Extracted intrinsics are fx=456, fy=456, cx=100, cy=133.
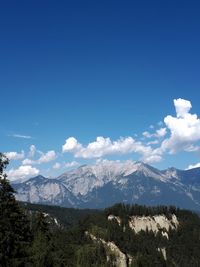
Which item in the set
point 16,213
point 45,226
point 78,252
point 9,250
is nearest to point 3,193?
point 16,213

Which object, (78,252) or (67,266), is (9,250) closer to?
Result: (67,266)

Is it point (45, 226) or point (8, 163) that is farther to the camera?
point (45, 226)

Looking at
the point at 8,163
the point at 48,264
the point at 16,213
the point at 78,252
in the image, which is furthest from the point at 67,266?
the point at 78,252

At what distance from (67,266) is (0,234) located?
16285 millimetres

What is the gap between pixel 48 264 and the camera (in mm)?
63375

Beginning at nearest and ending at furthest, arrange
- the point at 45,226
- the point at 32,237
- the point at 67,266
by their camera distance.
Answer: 1. the point at 67,266
2. the point at 32,237
3. the point at 45,226

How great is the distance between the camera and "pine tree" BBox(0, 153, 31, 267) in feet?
188

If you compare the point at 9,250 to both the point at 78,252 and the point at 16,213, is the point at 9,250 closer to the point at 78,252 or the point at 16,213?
the point at 16,213

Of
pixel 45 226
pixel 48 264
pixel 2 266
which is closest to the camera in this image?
pixel 2 266

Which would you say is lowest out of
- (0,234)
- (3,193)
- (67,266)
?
(67,266)

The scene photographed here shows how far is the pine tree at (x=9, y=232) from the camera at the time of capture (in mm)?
57397

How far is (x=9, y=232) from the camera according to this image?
194ft

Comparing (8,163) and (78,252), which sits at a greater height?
(8,163)

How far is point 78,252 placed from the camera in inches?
4909
